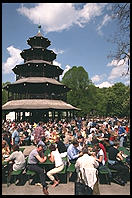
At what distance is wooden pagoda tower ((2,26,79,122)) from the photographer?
943 inches

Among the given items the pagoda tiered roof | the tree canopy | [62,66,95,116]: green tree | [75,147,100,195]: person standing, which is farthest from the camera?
the tree canopy

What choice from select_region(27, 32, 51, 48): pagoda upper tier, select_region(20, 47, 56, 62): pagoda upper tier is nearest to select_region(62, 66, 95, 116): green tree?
select_region(20, 47, 56, 62): pagoda upper tier

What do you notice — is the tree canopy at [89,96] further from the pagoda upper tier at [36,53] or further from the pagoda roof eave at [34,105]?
the pagoda roof eave at [34,105]

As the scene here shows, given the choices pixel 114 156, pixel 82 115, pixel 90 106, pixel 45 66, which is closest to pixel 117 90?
pixel 90 106

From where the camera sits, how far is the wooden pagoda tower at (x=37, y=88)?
24.0 m

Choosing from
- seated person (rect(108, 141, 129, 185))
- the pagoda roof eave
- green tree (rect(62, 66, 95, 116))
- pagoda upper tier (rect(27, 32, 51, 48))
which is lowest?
seated person (rect(108, 141, 129, 185))

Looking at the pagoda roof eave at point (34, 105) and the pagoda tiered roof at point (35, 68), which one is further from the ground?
the pagoda tiered roof at point (35, 68)

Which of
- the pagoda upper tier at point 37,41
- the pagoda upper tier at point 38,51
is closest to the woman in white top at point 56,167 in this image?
the pagoda upper tier at point 38,51

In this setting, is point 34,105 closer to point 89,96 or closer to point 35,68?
point 35,68

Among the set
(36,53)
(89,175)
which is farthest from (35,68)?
(89,175)

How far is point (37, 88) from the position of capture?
2584 centimetres

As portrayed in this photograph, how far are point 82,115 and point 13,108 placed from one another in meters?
25.0

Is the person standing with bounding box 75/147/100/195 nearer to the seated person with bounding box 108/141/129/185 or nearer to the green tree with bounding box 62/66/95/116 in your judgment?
the seated person with bounding box 108/141/129/185

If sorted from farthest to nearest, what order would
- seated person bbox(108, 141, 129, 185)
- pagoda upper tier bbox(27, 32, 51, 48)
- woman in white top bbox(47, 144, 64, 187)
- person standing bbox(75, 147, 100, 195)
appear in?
1. pagoda upper tier bbox(27, 32, 51, 48)
2. seated person bbox(108, 141, 129, 185)
3. woman in white top bbox(47, 144, 64, 187)
4. person standing bbox(75, 147, 100, 195)
